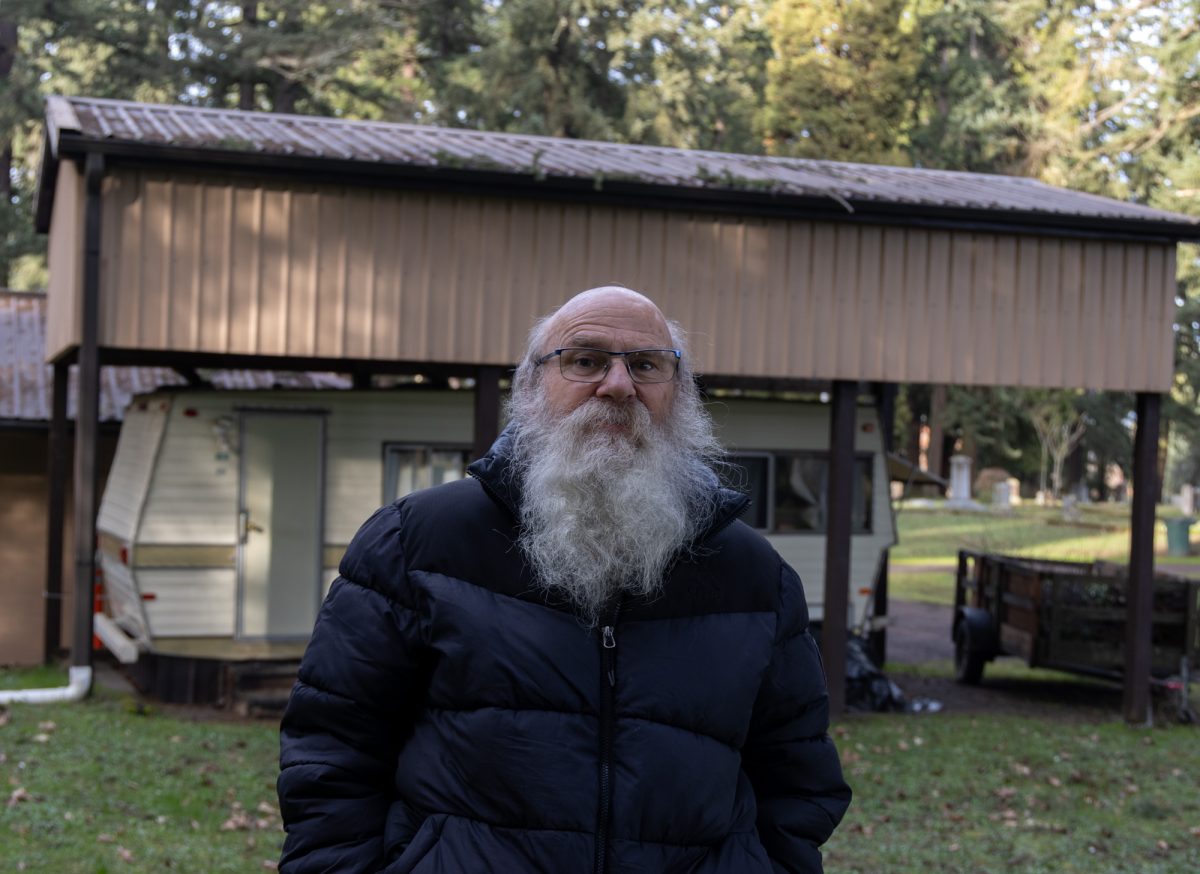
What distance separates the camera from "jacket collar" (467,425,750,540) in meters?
2.63

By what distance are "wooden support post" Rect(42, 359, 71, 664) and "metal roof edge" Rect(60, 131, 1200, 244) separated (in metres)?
3.97

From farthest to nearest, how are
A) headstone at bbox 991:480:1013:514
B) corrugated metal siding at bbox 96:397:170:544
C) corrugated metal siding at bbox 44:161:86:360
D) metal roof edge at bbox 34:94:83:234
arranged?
headstone at bbox 991:480:1013:514 < corrugated metal siding at bbox 96:397:170:544 < corrugated metal siding at bbox 44:161:86:360 < metal roof edge at bbox 34:94:83:234

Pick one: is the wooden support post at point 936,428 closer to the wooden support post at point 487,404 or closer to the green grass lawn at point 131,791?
the wooden support post at point 487,404

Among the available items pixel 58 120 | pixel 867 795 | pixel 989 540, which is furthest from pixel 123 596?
pixel 989 540

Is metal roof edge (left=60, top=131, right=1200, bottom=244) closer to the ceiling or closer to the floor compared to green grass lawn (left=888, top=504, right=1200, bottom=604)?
closer to the ceiling

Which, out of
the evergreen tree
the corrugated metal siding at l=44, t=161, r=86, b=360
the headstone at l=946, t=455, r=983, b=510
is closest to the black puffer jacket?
A: the corrugated metal siding at l=44, t=161, r=86, b=360

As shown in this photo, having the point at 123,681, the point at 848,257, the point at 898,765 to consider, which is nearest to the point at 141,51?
the point at 123,681

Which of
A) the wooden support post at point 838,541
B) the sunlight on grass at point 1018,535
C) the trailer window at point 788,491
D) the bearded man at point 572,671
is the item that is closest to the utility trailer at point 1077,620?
the trailer window at point 788,491

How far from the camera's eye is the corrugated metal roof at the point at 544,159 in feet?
33.0

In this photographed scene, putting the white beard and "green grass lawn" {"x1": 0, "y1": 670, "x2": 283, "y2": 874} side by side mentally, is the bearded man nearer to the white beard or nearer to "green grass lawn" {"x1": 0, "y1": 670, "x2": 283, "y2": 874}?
the white beard

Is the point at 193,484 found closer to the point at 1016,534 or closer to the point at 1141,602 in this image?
the point at 1141,602

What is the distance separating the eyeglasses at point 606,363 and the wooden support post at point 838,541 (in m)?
8.80

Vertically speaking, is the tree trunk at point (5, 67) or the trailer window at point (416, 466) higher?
the tree trunk at point (5, 67)

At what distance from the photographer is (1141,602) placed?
1171cm
